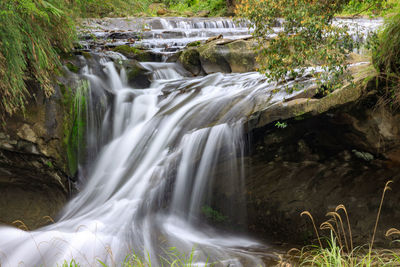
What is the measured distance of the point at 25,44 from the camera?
16.9 feet

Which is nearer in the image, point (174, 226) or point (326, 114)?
point (326, 114)

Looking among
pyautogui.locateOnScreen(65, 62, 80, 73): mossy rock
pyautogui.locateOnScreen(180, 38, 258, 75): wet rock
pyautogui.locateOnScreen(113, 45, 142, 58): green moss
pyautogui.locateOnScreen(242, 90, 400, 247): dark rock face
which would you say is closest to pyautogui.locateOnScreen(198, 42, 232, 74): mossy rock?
pyautogui.locateOnScreen(180, 38, 258, 75): wet rock

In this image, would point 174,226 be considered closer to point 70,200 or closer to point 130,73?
point 70,200

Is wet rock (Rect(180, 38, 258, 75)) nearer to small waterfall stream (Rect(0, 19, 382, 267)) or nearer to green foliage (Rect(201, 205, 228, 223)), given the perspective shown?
small waterfall stream (Rect(0, 19, 382, 267))

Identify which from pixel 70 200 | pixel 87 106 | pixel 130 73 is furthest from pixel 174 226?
pixel 130 73

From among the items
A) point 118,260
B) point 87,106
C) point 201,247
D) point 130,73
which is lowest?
point 201,247

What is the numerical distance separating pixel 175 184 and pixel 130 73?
395 cm

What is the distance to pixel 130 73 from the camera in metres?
8.29

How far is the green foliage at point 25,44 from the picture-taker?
4.57 m

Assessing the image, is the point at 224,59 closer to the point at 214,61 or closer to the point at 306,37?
the point at 214,61

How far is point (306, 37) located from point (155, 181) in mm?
3105

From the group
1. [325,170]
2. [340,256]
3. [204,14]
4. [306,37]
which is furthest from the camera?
[204,14]

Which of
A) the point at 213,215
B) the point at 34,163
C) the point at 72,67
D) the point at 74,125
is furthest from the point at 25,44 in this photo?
the point at 213,215

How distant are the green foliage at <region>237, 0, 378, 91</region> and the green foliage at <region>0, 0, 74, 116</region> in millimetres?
3107
